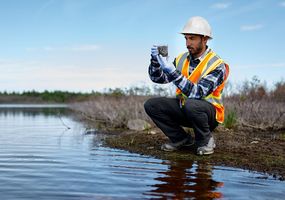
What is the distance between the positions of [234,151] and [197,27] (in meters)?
1.85

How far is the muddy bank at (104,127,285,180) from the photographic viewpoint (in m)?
5.51

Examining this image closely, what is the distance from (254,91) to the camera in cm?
1661

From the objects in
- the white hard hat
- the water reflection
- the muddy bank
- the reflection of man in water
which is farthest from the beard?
the water reflection

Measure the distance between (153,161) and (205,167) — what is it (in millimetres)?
754

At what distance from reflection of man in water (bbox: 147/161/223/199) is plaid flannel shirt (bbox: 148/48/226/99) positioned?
96 cm

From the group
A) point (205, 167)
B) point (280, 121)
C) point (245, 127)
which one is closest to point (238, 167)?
point (205, 167)

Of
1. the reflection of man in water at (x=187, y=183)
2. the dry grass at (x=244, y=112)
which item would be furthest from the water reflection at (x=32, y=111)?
the reflection of man in water at (x=187, y=183)

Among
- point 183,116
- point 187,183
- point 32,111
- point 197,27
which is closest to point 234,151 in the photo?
point 183,116

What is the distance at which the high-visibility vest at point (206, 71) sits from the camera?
5.96 meters

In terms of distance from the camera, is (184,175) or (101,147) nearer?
(184,175)

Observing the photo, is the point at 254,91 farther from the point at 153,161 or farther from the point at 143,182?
the point at 143,182

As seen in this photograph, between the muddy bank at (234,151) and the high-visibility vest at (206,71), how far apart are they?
59 centimetres

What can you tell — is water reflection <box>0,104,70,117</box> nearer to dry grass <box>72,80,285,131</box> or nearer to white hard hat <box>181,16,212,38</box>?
dry grass <box>72,80,285,131</box>

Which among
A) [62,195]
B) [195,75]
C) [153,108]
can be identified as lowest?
[62,195]
